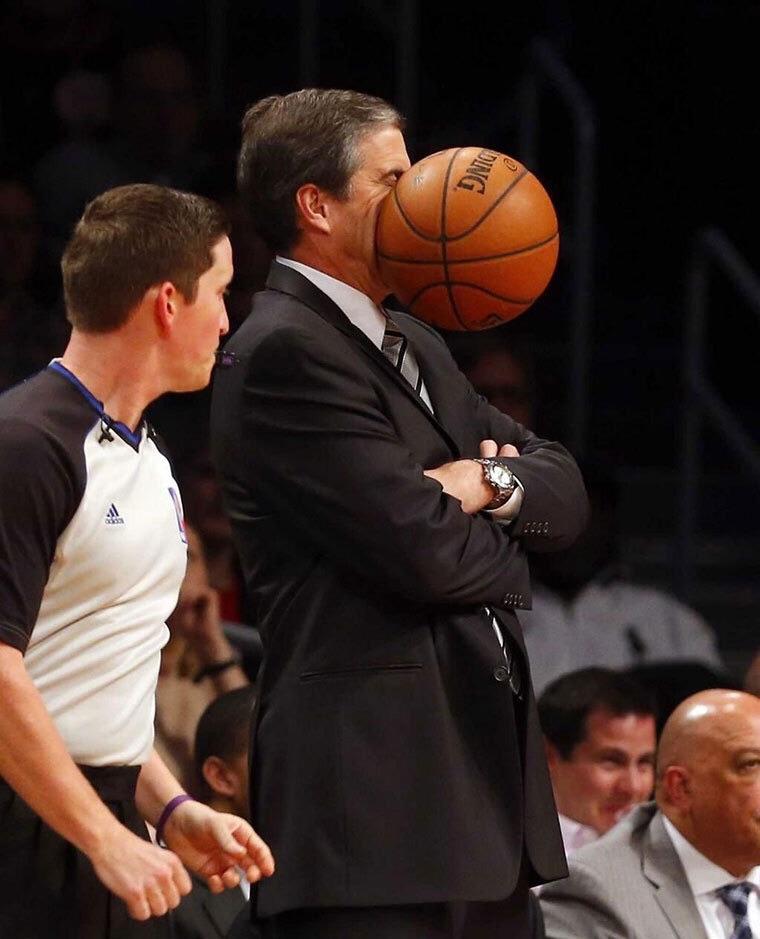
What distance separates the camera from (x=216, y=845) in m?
2.59

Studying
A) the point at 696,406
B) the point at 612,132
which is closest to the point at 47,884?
the point at 696,406

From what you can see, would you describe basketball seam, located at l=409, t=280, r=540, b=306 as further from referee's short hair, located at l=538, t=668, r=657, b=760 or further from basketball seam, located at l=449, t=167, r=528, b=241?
referee's short hair, located at l=538, t=668, r=657, b=760

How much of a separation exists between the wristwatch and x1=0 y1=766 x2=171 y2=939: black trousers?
2.30 feet

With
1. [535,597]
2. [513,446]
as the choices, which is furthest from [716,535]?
[513,446]

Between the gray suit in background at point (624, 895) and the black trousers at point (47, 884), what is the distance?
157 cm

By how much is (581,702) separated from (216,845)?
2.72 metres

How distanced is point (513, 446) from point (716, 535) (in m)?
4.75

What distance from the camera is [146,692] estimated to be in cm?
264

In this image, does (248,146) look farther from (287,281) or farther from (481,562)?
(481,562)

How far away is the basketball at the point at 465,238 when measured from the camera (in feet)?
9.39

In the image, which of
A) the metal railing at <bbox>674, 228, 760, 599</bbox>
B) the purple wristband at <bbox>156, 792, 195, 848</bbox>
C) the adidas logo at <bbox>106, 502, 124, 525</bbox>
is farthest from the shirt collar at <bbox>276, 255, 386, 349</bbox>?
the metal railing at <bbox>674, 228, 760, 599</bbox>

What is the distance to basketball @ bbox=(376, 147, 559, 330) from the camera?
9.39 ft

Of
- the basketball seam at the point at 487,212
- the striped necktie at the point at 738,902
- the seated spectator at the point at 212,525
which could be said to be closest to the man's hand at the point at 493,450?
the basketball seam at the point at 487,212

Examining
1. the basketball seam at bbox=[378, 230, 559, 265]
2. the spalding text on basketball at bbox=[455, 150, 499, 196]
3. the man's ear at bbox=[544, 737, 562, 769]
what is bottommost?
the man's ear at bbox=[544, 737, 562, 769]
